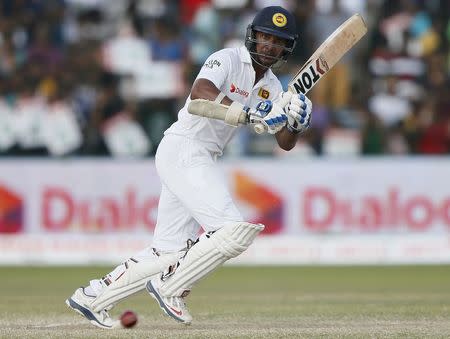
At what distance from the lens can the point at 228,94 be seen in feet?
17.3

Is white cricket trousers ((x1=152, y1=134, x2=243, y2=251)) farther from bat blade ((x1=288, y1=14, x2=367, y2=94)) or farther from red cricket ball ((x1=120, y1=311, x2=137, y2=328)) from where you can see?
bat blade ((x1=288, y1=14, x2=367, y2=94))

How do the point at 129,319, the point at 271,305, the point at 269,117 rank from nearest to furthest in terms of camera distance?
the point at 269,117
the point at 129,319
the point at 271,305

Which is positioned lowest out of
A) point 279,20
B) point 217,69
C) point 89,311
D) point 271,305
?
point 271,305

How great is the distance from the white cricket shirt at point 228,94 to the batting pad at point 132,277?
0.56 m

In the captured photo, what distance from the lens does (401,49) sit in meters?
12.1

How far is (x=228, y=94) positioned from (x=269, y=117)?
457 mm

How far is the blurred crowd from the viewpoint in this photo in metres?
11.4

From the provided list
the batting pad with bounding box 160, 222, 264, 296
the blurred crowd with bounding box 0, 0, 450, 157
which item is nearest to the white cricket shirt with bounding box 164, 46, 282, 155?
the batting pad with bounding box 160, 222, 264, 296

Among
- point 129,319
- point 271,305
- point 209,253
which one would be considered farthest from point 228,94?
point 271,305

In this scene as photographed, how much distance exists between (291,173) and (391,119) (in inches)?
54.1

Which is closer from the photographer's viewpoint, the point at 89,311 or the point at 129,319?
the point at 129,319

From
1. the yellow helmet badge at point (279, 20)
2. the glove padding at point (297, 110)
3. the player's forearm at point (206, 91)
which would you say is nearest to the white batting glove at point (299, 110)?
the glove padding at point (297, 110)

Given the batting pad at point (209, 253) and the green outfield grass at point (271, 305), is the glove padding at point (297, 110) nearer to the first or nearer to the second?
the batting pad at point (209, 253)

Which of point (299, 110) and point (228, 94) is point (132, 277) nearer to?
point (228, 94)
